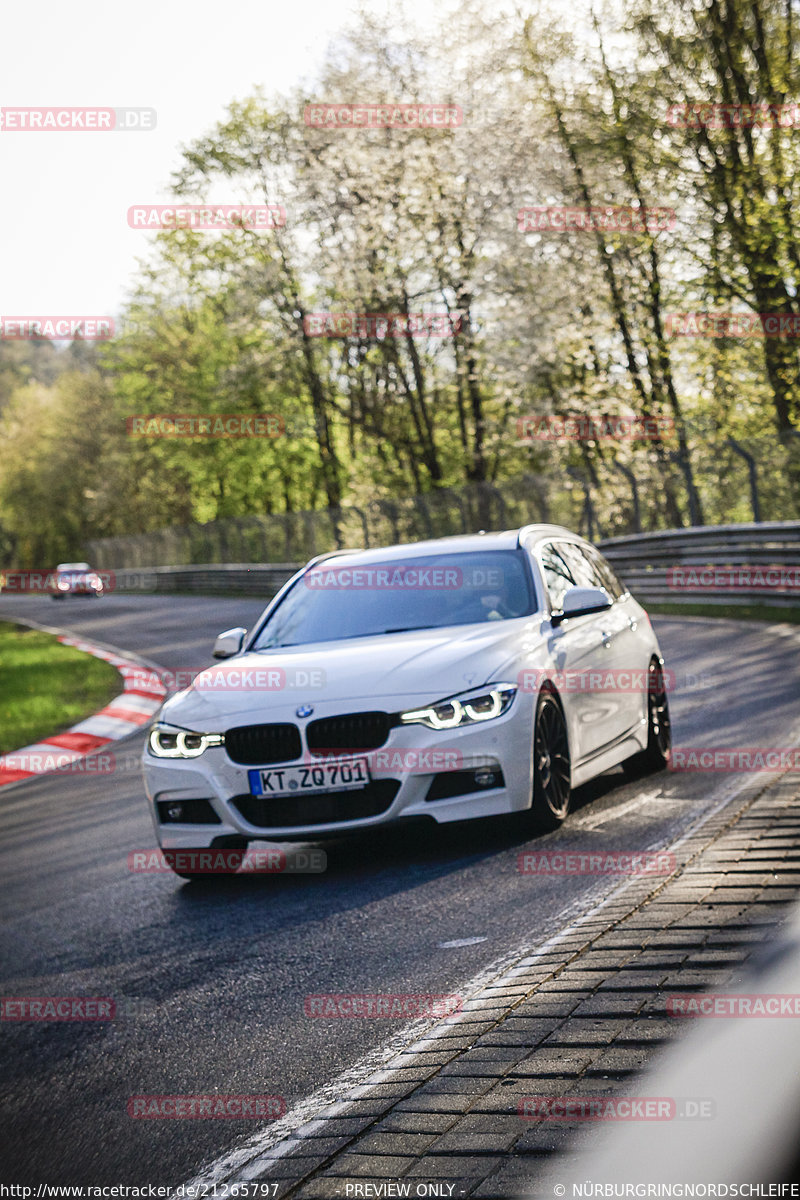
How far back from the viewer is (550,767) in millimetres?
6941

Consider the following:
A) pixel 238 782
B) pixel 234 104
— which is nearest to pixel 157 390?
pixel 234 104

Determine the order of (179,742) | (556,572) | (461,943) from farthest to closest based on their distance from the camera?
(556,572) < (179,742) < (461,943)

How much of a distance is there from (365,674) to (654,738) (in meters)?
2.56

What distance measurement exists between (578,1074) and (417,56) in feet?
115

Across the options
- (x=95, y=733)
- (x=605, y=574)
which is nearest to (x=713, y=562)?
(x=95, y=733)

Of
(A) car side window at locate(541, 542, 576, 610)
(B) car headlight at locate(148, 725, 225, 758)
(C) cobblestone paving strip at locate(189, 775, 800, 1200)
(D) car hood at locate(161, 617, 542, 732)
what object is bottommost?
(C) cobblestone paving strip at locate(189, 775, 800, 1200)

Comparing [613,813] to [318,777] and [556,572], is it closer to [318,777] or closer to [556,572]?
[556,572]

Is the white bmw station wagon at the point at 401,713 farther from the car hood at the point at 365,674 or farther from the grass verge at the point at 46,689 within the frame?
the grass verge at the point at 46,689

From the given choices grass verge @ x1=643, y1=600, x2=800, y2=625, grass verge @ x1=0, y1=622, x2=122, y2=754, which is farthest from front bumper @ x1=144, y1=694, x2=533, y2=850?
grass verge @ x1=643, y1=600, x2=800, y2=625

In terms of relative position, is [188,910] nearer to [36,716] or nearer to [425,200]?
[36,716]

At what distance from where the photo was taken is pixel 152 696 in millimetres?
18109

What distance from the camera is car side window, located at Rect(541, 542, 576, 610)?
7965 millimetres

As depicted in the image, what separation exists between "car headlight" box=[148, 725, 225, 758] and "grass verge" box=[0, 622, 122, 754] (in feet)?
25.0

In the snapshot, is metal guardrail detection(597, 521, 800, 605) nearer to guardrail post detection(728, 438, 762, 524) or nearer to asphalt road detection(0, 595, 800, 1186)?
guardrail post detection(728, 438, 762, 524)
